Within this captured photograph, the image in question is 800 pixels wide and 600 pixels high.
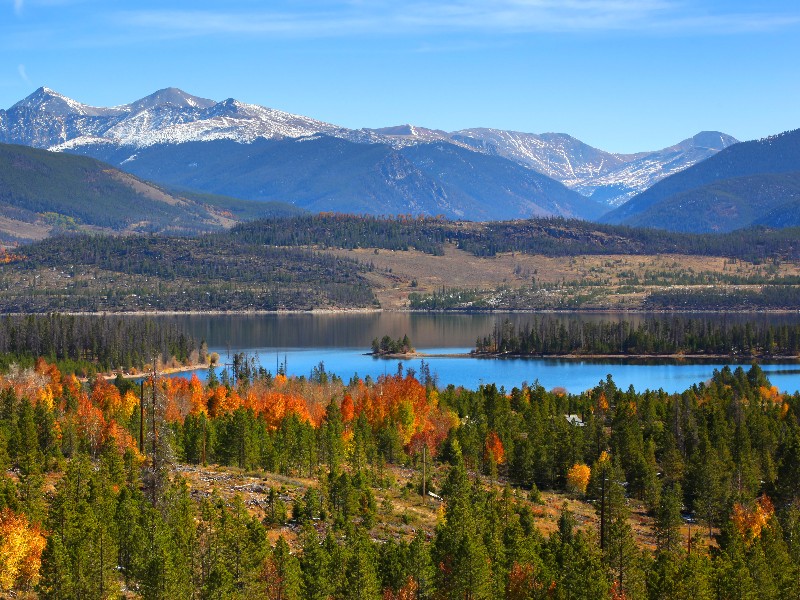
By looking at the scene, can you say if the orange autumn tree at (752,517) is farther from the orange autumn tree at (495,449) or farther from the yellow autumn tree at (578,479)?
the orange autumn tree at (495,449)

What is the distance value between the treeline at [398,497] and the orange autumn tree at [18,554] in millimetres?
125

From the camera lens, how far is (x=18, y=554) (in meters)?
69.8

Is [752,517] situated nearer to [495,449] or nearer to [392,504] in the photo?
[495,449]

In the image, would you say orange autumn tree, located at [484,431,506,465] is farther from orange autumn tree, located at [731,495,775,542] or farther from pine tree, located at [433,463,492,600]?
pine tree, located at [433,463,492,600]

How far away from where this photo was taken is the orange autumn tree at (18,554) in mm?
69250

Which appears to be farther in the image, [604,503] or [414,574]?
[604,503]

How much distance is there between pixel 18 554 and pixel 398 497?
125 feet

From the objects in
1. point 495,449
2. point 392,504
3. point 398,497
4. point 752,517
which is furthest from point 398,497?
point 752,517

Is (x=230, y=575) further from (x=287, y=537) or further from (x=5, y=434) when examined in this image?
(x=5, y=434)

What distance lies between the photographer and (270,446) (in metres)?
113

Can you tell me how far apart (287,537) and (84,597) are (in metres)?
17.4

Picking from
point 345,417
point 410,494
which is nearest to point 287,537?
point 410,494

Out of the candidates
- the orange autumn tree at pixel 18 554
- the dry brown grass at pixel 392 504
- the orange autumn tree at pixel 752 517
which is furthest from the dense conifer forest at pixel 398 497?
the orange autumn tree at pixel 752 517

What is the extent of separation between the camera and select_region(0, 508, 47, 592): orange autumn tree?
227ft
